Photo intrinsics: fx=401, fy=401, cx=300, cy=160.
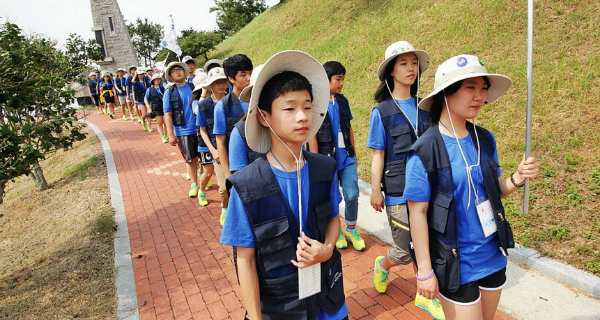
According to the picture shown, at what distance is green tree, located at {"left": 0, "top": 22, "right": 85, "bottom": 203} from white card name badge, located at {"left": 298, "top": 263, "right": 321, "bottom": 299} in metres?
3.09

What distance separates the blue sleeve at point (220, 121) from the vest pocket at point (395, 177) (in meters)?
1.72

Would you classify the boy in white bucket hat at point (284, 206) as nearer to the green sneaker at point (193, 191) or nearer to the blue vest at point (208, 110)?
the blue vest at point (208, 110)

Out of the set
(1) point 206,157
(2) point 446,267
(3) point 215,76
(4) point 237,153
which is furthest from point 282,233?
(1) point 206,157

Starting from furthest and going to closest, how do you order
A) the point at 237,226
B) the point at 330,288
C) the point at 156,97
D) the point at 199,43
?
1. the point at 199,43
2. the point at 156,97
3. the point at 330,288
4. the point at 237,226

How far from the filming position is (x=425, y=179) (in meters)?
2.05

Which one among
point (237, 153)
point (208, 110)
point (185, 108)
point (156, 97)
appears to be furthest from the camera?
point (156, 97)

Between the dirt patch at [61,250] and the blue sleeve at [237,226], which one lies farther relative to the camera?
the dirt patch at [61,250]

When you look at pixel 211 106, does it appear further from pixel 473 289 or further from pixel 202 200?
pixel 473 289

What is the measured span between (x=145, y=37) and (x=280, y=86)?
70.0 metres

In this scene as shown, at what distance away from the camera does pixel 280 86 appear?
176 centimetres

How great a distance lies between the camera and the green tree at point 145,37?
208ft

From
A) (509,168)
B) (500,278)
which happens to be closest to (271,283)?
(500,278)

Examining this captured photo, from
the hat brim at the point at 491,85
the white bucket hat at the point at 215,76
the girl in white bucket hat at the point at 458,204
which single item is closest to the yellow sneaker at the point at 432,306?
the girl in white bucket hat at the point at 458,204

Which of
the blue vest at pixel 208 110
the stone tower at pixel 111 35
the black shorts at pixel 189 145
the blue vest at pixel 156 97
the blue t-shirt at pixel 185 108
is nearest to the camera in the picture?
the blue vest at pixel 208 110
